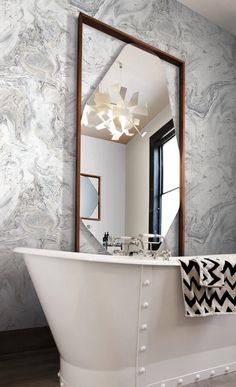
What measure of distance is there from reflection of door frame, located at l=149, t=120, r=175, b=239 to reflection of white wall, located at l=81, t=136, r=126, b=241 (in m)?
0.27

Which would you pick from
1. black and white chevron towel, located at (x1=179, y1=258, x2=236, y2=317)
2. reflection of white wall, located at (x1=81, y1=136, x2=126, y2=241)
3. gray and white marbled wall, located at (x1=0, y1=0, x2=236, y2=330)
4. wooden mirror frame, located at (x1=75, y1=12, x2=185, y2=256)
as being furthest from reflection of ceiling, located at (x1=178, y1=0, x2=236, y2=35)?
black and white chevron towel, located at (x1=179, y1=258, x2=236, y2=317)

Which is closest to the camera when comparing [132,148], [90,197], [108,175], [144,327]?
[144,327]

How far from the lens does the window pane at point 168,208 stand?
330 centimetres

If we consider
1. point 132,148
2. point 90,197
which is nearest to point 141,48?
point 132,148

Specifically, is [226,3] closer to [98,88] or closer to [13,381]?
[98,88]

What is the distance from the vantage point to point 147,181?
3209 millimetres

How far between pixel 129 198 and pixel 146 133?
512 millimetres

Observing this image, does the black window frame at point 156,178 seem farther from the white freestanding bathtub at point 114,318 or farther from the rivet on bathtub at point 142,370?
the rivet on bathtub at point 142,370

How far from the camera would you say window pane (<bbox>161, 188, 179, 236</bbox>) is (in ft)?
10.8

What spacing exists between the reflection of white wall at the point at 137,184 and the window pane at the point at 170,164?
20 centimetres

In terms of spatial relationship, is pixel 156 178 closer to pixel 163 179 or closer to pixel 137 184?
pixel 163 179

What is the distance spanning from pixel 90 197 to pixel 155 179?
0.64 m

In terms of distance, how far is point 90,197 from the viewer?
2861 millimetres

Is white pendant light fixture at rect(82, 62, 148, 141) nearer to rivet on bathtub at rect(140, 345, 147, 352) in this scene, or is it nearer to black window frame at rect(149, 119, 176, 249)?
black window frame at rect(149, 119, 176, 249)
